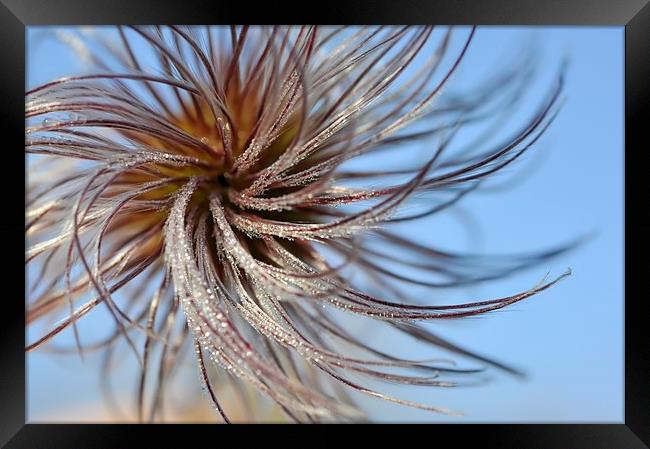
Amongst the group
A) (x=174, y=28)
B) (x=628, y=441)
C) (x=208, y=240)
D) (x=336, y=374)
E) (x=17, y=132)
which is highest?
(x=174, y=28)

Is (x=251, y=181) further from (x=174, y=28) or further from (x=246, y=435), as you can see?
(x=246, y=435)

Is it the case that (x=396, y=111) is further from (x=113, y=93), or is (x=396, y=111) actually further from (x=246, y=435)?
(x=246, y=435)

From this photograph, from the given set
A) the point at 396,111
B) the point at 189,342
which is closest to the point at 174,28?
the point at 396,111

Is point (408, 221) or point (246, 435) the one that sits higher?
point (408, 221)

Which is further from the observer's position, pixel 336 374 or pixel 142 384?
pixel 142 384
